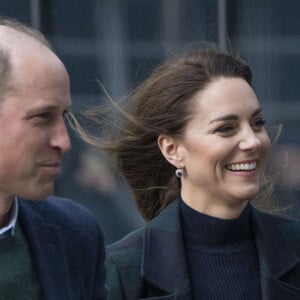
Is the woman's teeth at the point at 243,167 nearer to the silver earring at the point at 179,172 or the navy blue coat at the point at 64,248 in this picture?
the silver earring at the point at 179,172

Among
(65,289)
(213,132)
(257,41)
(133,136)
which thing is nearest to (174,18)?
(257,41)

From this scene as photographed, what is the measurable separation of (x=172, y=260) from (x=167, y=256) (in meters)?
0.04

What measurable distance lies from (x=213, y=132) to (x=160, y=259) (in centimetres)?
48

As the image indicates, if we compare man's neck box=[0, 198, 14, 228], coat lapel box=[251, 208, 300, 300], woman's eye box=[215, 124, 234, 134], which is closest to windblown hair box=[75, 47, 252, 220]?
woman's eye box=[215, 124, 234, 134]

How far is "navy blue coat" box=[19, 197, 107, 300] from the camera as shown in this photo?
2.48 metres

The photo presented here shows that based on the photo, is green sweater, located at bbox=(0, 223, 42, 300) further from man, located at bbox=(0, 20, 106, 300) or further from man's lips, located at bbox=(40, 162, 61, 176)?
man's lips, located at bbox=(40, 162, 61, 176)

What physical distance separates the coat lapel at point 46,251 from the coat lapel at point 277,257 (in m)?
1.17

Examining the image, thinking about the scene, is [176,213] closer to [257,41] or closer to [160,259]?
A: [160,259]

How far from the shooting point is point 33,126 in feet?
7.68

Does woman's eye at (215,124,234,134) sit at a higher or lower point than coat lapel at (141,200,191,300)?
higher

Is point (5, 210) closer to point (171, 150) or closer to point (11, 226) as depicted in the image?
point (11, 226)

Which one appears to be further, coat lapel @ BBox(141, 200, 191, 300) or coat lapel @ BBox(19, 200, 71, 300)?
coat lapel @ BBox(141, 200, 191, 300)

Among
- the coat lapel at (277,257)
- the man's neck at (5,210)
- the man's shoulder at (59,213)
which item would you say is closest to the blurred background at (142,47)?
the coat lapel at (277,257)

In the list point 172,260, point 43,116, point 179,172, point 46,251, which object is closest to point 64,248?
point 46,251
